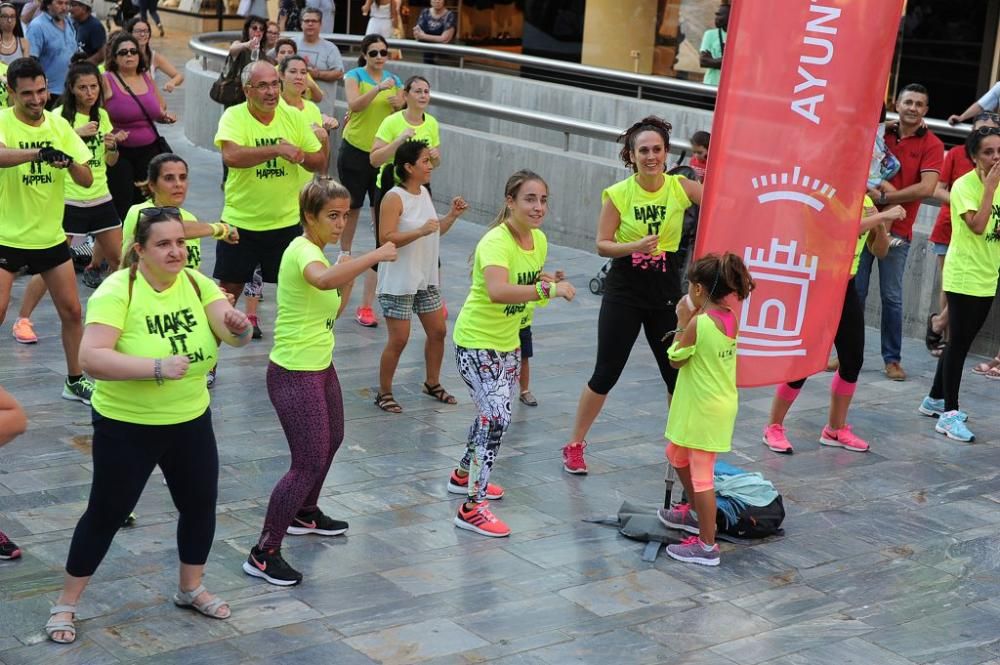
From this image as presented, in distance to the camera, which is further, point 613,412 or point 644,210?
point 613,412

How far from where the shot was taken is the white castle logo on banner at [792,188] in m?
6.33

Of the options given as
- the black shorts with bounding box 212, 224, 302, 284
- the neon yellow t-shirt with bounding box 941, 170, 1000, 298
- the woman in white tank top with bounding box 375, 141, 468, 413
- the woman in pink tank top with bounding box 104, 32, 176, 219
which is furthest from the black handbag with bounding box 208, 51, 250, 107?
the neon yellow t-shirt with bounding box 941, 170, 1000, 298

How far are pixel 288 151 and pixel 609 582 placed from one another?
3.81 metres

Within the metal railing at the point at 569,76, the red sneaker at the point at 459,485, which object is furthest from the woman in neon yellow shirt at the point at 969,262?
the red sneaker at the point at 459,485

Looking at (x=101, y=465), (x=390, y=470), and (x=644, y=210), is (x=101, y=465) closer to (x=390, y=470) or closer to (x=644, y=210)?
(x=390, y=470)

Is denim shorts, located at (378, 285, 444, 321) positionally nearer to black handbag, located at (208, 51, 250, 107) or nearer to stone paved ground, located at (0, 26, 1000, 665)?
stone paved ground, located at (0, 26, 1000, 665)

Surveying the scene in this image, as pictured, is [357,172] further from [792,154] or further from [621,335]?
[792,154]

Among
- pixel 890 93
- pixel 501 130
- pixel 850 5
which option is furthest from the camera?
pixel 890 93

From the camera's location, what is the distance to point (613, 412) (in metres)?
8.88

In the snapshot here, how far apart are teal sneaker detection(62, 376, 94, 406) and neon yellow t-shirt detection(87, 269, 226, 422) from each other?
3.21 meters

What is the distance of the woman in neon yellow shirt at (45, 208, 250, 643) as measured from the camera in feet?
17.0

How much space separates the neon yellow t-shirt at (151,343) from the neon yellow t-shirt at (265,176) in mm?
3705

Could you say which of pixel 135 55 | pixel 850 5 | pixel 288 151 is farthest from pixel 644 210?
pixel 135 55

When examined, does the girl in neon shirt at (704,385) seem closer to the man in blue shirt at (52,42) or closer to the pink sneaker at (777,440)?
the pink sneaker at (777,440)
